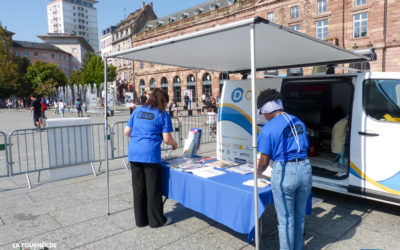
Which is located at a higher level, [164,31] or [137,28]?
[137,28]

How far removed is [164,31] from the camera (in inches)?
1890

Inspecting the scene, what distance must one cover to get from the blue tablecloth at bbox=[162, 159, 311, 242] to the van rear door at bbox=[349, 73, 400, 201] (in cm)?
126

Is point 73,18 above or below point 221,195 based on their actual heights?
above

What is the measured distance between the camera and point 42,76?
6819 centimetres

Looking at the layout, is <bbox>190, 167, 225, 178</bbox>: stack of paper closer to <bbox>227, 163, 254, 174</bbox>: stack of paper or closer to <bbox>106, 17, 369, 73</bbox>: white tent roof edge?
<bbox>227, 163, 254, 174</bbox>: stack of paper

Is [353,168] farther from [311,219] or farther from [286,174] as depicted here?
[286,174]

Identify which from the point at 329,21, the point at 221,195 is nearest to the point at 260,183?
the point at 221,195

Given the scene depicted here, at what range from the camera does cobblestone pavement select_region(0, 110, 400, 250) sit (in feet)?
11.5

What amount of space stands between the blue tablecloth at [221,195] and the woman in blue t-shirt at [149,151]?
261 millimetres

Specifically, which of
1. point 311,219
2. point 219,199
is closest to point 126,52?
point 219,199

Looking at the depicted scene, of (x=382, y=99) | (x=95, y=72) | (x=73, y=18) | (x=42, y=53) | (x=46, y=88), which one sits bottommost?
(x=382, y=99)

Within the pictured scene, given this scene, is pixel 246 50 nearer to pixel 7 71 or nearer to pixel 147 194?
pixel 147 194

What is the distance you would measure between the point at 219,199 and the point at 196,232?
80 cm

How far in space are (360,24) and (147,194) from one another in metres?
30.1
